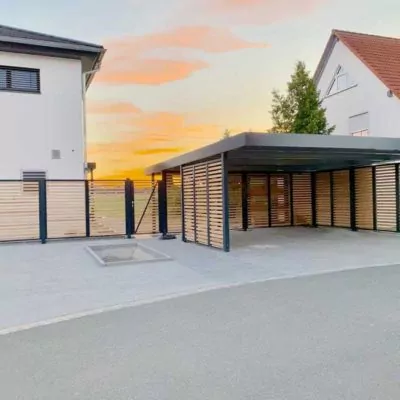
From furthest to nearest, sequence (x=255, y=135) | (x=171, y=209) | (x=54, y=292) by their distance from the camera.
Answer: (x=171, y=209) → (x=255, y=135) → (x=54, y=292)

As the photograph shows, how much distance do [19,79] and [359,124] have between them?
554 inches

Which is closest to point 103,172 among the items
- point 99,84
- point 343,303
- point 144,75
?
point 99,84

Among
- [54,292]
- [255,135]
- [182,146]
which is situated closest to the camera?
[54,292]

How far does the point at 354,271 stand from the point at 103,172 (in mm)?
14012

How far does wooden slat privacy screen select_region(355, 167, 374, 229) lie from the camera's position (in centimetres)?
1486

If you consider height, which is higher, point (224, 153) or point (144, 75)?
point (144, 75)

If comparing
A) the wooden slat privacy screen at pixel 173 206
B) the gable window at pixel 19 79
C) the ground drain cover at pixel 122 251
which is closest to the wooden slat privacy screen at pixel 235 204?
the wooden slat privacy screen at pixel 173 206

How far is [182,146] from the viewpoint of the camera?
2091 centimetres

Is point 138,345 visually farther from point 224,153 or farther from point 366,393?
point 224,153

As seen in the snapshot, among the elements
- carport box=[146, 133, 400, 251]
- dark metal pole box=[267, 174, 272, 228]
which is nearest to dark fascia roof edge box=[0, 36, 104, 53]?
carport box=[146, 133, 400, 251]

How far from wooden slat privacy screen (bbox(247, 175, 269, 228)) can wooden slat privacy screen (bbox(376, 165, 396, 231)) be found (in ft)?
14.1

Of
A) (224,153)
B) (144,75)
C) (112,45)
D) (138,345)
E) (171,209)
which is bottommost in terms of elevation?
(138,345)

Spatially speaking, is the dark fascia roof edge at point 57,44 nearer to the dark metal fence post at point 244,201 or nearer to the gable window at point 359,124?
the dark metal fence post at point 244,201

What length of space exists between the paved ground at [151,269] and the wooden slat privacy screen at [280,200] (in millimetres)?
4404
